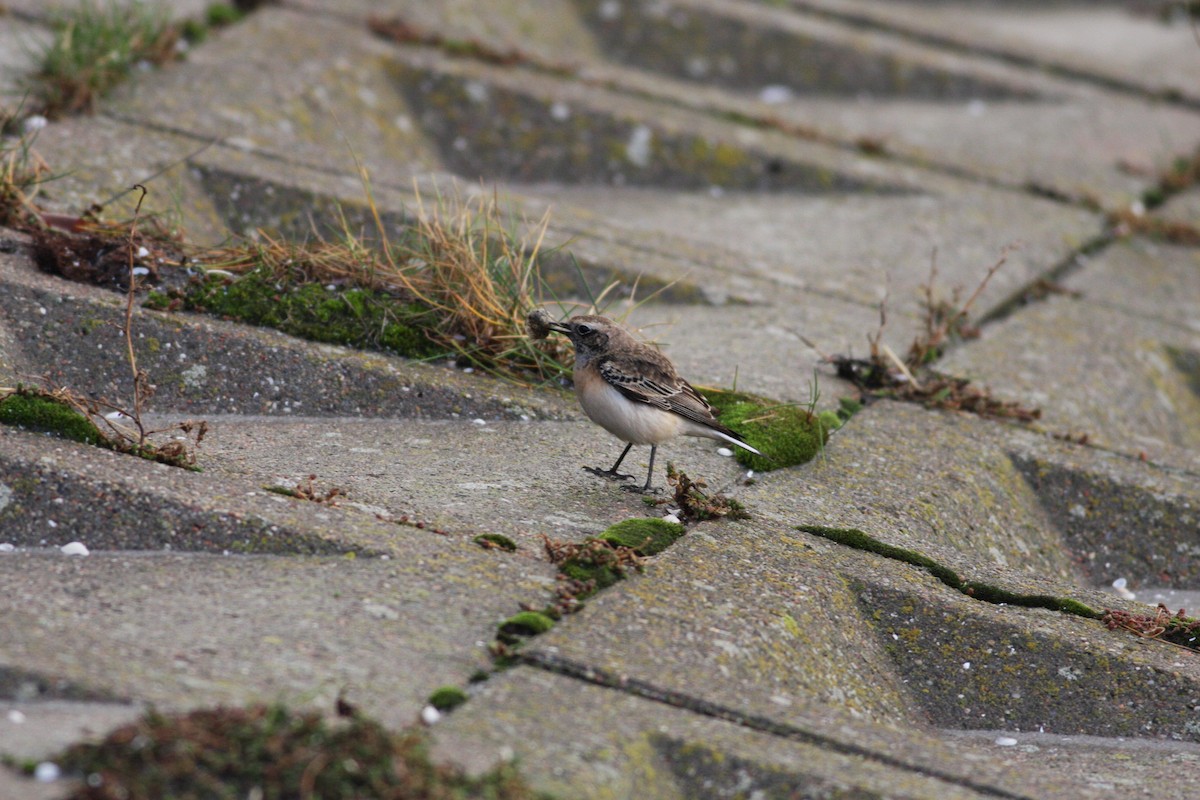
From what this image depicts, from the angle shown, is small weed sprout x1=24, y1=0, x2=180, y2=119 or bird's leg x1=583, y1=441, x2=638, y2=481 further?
small weed sprout x1=24, y1=0, x2=180, y2=119

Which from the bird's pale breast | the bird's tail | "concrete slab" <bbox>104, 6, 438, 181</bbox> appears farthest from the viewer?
"concrete slab" <bbox>104, 6, 438, 181</bbox>

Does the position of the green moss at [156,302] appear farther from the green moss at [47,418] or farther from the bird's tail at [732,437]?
the bird's tail at [732,437]

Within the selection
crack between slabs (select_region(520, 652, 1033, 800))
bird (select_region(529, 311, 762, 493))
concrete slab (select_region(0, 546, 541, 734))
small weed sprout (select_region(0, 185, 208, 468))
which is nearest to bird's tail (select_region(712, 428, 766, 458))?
bird (select_region(529, 311, 762, 493))

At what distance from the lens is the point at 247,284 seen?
5.03 metres

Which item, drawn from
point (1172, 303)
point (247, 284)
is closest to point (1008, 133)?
point (1172, 303)

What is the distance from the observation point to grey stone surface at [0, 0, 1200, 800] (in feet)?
10.1

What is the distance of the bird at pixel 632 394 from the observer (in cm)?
442

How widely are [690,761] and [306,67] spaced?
18.5ft

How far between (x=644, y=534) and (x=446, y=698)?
1.16 meters

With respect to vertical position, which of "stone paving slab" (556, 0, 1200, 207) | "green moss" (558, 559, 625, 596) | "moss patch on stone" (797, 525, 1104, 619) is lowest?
"moss patch on stone" (797, 525, 1104, 619)

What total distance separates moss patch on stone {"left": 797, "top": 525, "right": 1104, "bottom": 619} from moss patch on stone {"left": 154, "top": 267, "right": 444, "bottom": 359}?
184 centimetres

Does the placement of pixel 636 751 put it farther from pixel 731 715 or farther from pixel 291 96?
pixel 291 96

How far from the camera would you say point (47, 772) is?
251 centimetres

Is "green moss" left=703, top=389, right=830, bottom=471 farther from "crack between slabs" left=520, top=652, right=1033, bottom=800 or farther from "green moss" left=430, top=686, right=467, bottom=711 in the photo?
"green moss" left=430, top=686, right=467, bottom=711
